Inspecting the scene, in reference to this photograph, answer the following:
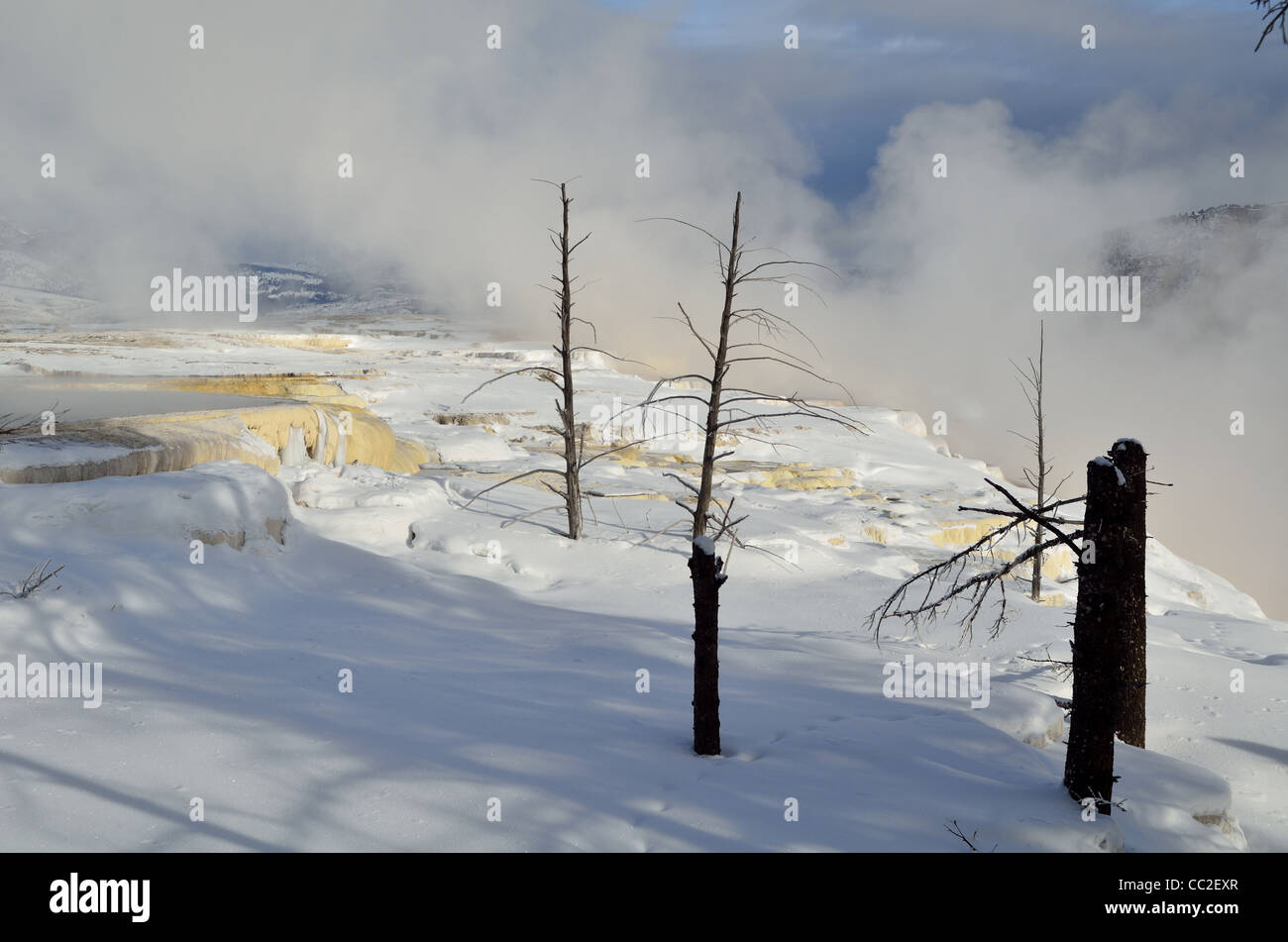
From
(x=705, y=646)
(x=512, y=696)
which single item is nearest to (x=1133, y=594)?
(x=705, y=646)

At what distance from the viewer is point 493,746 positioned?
5.62m

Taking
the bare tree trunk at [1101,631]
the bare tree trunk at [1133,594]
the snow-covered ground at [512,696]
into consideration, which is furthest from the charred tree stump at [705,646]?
the bare tree trunk at [1133,594]

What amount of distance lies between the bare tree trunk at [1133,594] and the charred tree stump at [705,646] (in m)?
2.44

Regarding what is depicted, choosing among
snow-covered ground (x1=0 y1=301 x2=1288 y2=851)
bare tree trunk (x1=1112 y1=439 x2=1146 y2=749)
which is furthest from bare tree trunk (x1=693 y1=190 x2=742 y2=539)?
bare tree trunk (x1=1112 y1=439 x2=1146 y2=749)

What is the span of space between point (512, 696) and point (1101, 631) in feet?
13.9

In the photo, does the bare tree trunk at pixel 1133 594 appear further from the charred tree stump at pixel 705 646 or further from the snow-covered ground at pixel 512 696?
the charred tree stump at pixel 705 646

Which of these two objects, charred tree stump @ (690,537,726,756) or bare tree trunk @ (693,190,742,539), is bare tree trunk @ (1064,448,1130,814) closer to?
charred tree stump @ (690,537,726,756)

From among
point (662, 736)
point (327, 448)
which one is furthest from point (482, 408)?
point (662, 736)

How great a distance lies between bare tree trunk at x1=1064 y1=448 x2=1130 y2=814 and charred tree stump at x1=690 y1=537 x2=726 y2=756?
217cm

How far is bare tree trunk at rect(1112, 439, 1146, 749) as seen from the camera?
5.60m

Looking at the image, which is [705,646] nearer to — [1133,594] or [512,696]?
[512,696]

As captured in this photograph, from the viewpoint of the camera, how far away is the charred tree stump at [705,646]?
5594 mm

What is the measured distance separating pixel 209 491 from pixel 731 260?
7.06 m
